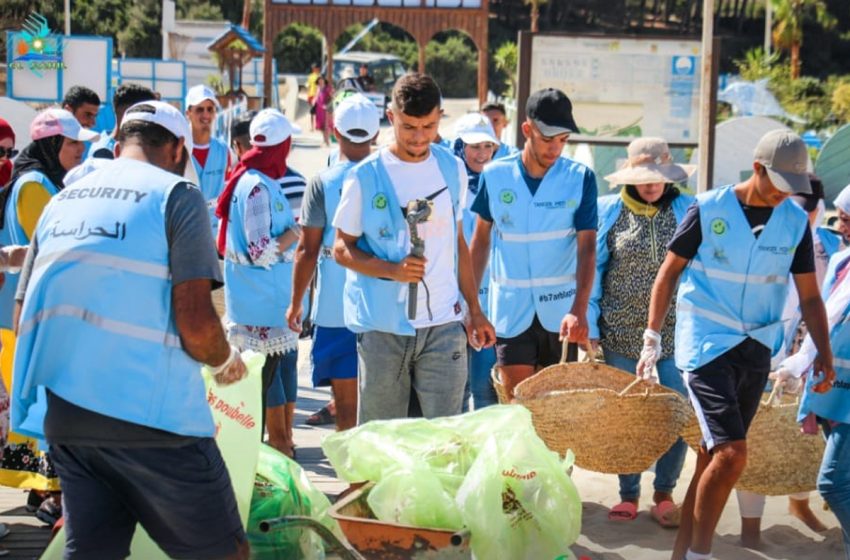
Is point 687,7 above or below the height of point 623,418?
above

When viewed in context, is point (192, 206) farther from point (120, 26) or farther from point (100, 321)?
point (120, 26)

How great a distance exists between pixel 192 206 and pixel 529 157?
273 centimetres

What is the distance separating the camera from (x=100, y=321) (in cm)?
367

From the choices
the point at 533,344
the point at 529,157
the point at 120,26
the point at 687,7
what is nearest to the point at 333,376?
the point at 533,344

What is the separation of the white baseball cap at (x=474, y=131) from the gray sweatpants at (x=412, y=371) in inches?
100.0

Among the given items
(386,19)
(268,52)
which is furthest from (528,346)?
(386,19)

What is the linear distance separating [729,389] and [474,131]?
10.3 ft

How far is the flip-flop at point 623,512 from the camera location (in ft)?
21.2

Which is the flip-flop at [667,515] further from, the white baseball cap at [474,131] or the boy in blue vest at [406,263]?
the white baseball cap at [474,131]

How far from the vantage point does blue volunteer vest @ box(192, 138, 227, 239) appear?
861 centimetres

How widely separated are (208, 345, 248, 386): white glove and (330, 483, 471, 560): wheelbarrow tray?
39.2 inches

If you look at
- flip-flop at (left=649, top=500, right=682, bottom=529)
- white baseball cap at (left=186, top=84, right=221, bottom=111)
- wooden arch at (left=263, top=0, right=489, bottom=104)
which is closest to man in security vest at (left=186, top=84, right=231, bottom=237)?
white baseball cap at (left=186, top=84, right=221, bottom=111)

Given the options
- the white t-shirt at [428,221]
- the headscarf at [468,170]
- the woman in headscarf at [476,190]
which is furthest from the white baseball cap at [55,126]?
the headscarf at [468,170]

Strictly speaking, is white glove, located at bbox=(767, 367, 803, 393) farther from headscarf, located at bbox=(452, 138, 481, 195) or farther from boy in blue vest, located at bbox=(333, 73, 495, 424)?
headscarf, located at bbox=(452, 138, 481, 195)
